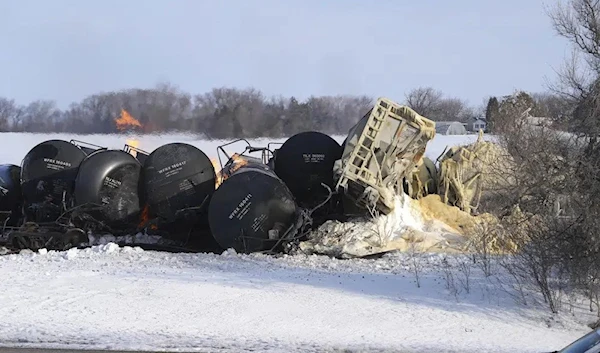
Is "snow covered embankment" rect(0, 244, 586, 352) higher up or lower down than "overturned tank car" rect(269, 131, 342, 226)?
lower down

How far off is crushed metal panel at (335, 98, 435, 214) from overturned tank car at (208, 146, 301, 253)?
56.3 inches

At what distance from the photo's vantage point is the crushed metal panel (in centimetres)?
1513

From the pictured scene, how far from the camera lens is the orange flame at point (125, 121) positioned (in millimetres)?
22156

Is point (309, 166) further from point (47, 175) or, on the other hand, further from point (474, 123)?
point (474, 123)

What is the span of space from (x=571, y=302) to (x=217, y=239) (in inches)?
288

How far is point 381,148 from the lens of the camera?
15281 millimetres

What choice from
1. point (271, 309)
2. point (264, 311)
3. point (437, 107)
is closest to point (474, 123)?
point (437, 107)

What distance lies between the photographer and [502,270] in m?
11.6

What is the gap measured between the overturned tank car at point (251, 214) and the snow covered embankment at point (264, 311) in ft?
5.28

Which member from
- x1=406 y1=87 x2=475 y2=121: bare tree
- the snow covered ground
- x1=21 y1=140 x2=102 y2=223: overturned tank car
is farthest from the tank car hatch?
x1=406 y1=87 x2=475 y2=121: bare tree

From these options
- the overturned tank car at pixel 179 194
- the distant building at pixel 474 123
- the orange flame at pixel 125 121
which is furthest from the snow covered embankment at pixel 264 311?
the distant building at pixel 474 123

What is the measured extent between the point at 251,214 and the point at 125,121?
9433mm

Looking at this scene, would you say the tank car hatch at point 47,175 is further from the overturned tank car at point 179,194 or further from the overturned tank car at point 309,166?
the overturned tank car at point 309,166

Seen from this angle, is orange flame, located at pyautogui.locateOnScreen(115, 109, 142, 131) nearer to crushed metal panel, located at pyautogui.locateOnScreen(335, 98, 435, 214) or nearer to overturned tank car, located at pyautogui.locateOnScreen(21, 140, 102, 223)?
overturned tank car, located at pyautogui.locateOnScreen(21, 140, 102, 223)
